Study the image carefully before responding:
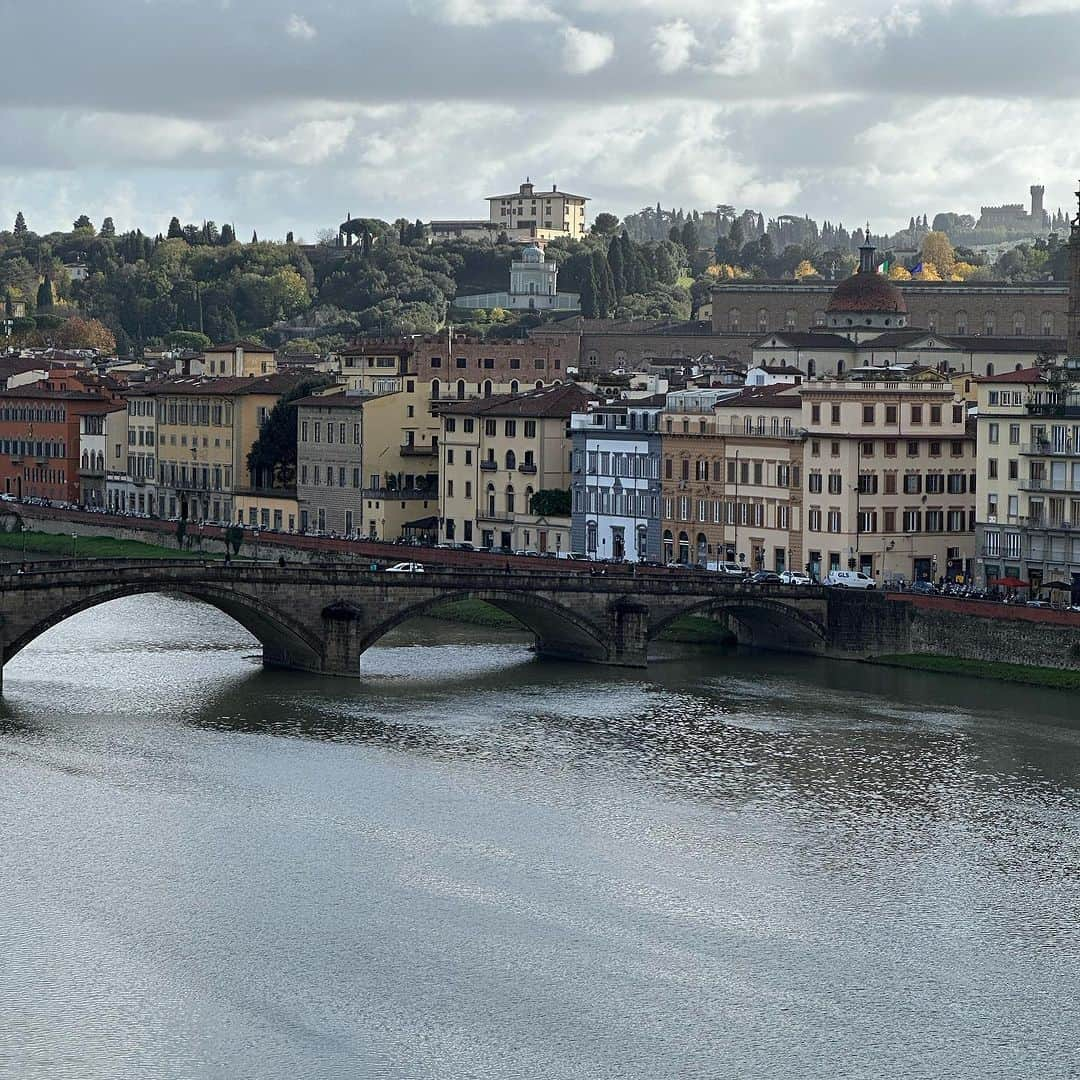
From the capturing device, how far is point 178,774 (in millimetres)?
58375

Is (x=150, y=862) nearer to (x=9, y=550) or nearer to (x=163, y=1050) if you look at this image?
(x=163, y=1050)

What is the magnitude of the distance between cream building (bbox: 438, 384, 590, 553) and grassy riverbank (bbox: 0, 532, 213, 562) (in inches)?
385

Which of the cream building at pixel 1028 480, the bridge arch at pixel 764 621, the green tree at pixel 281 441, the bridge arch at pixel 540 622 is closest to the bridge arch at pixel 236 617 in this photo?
the bridge arch at pixel 540 622

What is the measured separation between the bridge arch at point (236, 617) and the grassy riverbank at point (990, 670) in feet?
53.4

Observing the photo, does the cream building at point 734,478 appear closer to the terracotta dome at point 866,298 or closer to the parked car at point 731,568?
the parked car at point 731,568

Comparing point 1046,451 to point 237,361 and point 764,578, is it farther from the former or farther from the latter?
point 237,361

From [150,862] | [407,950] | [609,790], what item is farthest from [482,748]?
[407,950]

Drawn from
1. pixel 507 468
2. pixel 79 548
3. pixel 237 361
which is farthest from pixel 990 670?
pixel 237 361

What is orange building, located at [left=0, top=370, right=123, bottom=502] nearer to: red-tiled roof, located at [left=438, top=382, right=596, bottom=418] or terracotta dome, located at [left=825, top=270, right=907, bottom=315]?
red-tiled roof, located at [left=438, top=382, right=596, bottom=418]

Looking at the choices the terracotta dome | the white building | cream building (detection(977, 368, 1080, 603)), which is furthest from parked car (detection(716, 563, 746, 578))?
the terracotta dome

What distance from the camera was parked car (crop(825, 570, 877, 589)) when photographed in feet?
264

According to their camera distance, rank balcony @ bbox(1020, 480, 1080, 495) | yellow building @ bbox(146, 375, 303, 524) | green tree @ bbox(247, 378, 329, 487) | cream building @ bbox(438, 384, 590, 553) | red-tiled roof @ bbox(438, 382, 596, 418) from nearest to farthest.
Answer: balcony @ bbox(1020, 480, 1080, 495) < cream building @ bbox(438, 384, 590, 553) < red-tiled roof @ bbox(438, 382, 596, 418) < green tree @ bbox(247, 378, 329, 487) < yellow building @ bbox(146, 375, 303, 524)

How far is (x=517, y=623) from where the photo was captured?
3351 inches

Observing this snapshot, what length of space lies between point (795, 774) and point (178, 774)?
44.2ft
